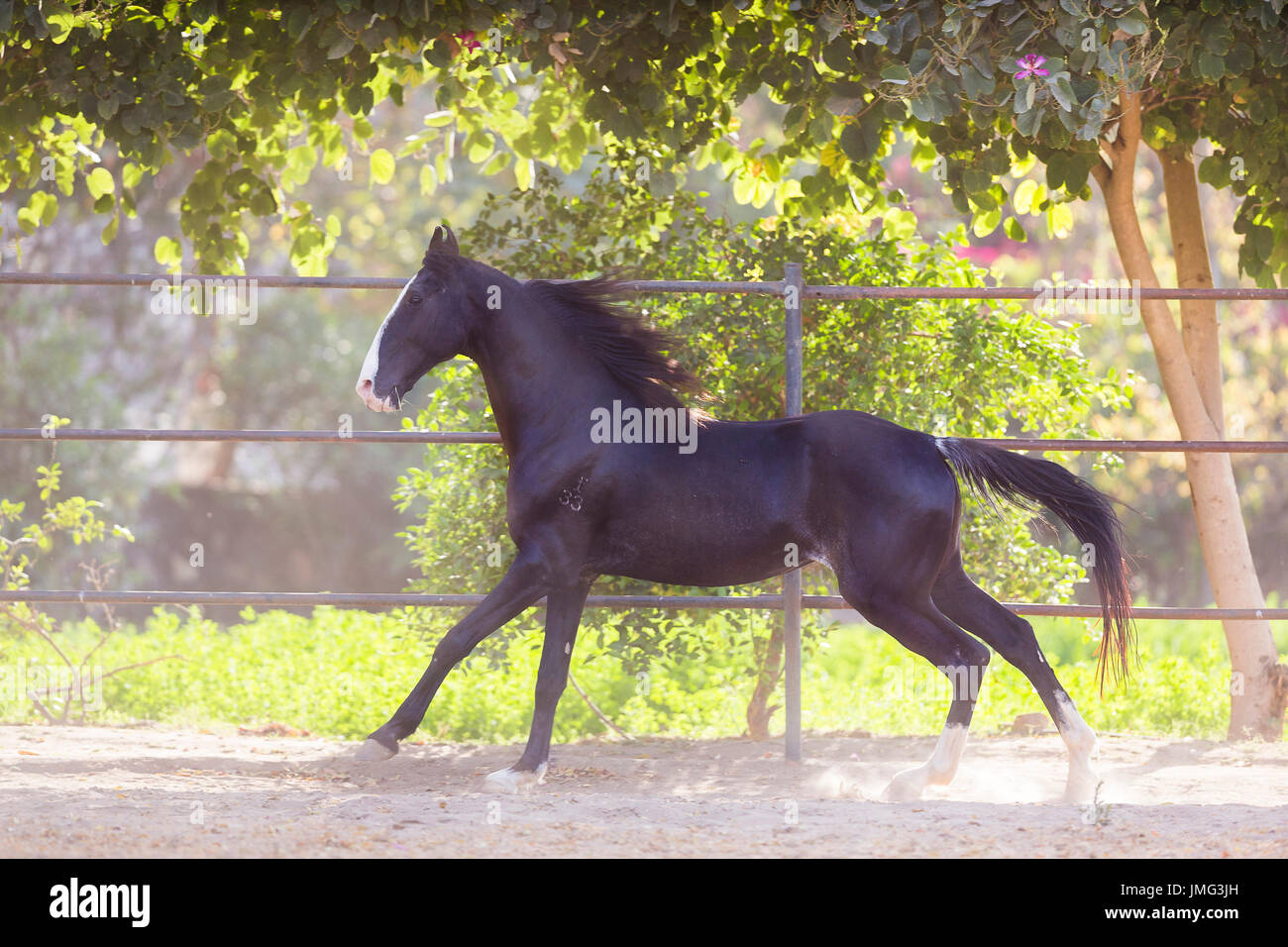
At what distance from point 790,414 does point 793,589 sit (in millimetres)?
710

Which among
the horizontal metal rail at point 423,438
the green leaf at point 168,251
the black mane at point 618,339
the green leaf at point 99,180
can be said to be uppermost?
the green leaf at point 99,180

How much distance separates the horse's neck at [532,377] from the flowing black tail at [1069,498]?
1.29m

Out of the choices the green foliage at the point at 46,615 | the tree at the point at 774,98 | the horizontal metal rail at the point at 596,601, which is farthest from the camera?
the green foliage at the point at 46,615

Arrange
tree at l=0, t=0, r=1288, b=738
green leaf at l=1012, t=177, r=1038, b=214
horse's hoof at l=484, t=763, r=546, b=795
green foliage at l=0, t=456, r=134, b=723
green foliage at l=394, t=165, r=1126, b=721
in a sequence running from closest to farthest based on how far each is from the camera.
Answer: horse's hoof at l=484, t=763, r=546, b=795 < tree at l=0, t=0, r=1288, b=738 < green foliage at l=394, t=165, r=1126, b=721 < green foliage at l=0, t=456, r=134, b=723 < green leaf at l=1012, t=177, r=1038, b=214

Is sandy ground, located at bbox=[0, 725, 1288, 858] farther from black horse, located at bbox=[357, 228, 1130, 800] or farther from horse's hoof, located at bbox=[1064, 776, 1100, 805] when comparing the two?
black horse, located at bbox=[357, 228, 1130, 800]

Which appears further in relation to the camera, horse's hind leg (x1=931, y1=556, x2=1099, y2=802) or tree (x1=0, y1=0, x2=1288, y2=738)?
tree (x1=0, y1=0, x2=1288, y2=738)

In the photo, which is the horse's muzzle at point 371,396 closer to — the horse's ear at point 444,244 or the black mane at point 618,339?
the horse's ear at point 444,244

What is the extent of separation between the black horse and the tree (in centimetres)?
111

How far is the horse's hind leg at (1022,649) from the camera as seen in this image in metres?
4.66

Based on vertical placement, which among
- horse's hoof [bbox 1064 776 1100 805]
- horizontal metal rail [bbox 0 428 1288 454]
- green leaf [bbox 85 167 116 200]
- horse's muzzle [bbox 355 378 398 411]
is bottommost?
horse's hoof [bbox 1064 776 1100 805]

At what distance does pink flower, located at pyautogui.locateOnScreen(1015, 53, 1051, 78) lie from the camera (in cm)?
475

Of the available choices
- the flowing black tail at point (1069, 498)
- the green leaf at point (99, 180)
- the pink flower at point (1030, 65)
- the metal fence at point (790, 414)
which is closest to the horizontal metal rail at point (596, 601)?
the metal fence at point (790, 414)

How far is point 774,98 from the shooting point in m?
5.87

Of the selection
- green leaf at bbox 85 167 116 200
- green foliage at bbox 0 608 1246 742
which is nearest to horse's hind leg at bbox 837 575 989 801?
green foliage at bbox 0 608 1246 742
